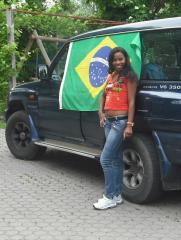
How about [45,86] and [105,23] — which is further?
[105,23]

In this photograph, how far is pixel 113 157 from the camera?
5.89 m

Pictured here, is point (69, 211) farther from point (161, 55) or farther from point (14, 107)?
point (14, 107)

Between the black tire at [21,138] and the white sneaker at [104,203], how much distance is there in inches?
101

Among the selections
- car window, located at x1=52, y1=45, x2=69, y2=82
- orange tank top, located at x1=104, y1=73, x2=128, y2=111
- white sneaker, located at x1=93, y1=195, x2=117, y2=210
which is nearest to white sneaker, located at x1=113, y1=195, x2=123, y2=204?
white sneaker, located at x1=93, y1=195, x2=117, y2=210

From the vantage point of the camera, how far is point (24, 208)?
19.5 feet

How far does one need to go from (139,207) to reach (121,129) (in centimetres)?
96

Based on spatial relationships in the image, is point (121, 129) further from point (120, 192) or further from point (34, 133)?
point (34, 133)

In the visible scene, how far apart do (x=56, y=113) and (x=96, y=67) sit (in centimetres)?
114

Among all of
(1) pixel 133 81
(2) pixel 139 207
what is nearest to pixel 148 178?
(2) pixel 139 207

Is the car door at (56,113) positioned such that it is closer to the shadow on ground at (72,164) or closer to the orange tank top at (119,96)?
the shadow on ground at (72,164)

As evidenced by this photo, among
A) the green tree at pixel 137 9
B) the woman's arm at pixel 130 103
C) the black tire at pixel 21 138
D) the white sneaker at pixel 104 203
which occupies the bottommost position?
the white sneaker at pixel 104 203

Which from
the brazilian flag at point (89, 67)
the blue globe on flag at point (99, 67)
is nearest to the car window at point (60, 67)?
the brazilian flag at point (89, 67)

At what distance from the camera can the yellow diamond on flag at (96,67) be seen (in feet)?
21.5

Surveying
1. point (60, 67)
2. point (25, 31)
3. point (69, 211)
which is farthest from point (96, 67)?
point (25, 31)
